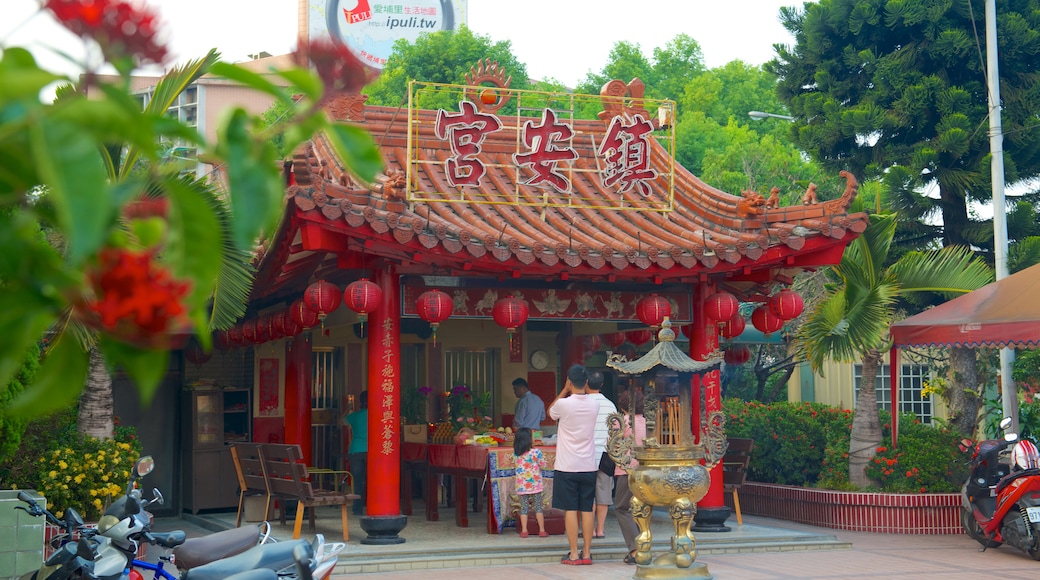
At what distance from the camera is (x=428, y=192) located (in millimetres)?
12336

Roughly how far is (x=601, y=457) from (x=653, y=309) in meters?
2.08

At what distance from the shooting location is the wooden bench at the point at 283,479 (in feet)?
35.6

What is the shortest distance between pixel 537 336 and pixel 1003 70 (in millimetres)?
7093

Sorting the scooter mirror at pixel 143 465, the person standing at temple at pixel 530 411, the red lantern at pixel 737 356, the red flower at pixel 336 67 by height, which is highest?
the red flower at pixel 336 67

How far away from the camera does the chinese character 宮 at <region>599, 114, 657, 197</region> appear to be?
1173cm

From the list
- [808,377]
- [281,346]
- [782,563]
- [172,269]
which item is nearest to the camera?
[172,269]

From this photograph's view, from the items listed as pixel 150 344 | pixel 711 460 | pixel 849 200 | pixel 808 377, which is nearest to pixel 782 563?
pixel 711 460

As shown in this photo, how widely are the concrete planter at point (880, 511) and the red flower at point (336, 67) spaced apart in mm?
12010

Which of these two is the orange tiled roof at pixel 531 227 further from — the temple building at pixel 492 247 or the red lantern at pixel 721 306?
the red lantern at pixel 721 306

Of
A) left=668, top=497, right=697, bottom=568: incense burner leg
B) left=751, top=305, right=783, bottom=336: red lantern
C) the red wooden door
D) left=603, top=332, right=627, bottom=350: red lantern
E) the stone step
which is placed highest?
left=751, top=305, right=783, bottom=336: red lantern

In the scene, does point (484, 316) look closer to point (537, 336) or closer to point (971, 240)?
point (537, 336)

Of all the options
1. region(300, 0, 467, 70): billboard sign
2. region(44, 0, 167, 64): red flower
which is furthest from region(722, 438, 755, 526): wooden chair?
region(300, 0, 467, 70): billboard sign

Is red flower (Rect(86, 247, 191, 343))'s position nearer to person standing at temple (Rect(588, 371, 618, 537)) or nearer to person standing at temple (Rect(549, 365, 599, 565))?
person standing at temple (Rect(549, 365, 599, 565))

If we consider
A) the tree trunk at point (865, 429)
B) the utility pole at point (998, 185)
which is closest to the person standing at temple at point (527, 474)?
the tree trunk at point (865, 429)
